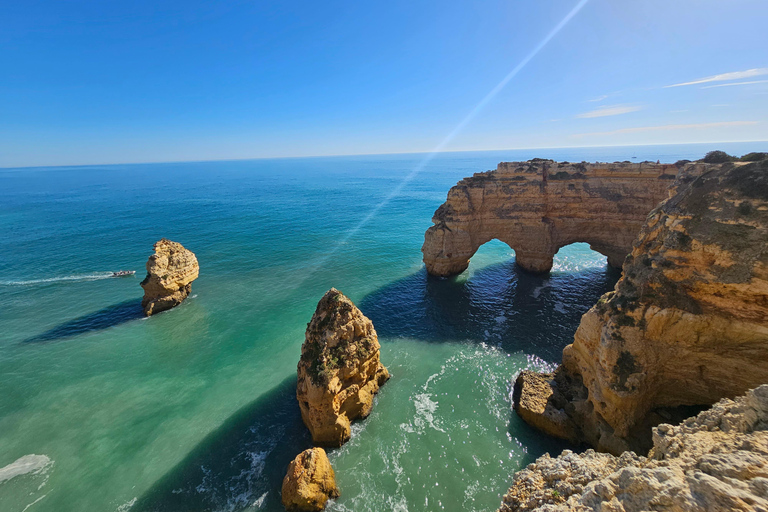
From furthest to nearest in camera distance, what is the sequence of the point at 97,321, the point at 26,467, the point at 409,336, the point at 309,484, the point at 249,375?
the point at 97,321
the point at 409,336
the point at 249,375
the point at 26,467
the point at 309,484

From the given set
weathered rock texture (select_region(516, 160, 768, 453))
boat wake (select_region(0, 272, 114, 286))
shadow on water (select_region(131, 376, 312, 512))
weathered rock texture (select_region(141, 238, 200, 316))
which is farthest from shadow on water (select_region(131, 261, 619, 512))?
boat wake (select_region(0, 272, 114, 286))

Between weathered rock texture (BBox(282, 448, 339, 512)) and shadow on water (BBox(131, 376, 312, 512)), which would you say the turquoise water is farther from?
weathered rock texture (BBox(282, 448, 339, 512))

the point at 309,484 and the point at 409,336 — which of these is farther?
the point at 409,336

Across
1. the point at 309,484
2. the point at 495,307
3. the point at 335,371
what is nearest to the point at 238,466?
the point at 309,484

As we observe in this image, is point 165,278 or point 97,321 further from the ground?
point 165,278

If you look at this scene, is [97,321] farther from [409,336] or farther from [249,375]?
[409,336]

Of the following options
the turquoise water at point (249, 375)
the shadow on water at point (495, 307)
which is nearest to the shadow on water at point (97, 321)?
the turquoise water at point (249, 375)

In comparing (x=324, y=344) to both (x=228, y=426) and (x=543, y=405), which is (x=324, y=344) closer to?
(x=228, y=426)
